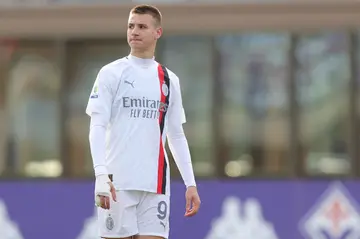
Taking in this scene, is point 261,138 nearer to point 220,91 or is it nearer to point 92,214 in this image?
point 220,91

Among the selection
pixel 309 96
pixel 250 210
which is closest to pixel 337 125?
pixel 309 96

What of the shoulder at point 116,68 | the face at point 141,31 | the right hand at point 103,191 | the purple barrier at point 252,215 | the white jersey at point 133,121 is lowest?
the purple barrier at point 252,215

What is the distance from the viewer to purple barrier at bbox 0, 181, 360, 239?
28.4 feet

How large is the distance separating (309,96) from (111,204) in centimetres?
400

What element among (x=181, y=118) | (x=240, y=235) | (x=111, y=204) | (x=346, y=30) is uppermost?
→ (x=346, y=30)

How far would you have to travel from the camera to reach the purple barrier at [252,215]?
866cm

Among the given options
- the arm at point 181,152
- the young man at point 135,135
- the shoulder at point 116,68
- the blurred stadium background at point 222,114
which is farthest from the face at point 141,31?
the blurred stadium background at point 222,114

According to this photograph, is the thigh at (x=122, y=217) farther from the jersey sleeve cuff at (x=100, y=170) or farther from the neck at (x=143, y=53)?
the neck at (x=143, y=53)

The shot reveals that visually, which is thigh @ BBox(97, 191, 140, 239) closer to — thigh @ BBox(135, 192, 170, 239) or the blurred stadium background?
thigh @ BBox(135, 192, 170, 239)

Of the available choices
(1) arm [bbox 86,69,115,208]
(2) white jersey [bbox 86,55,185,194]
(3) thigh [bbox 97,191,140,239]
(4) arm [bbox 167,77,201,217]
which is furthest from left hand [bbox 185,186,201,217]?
(1) arm [bbox 86,69,115,208]

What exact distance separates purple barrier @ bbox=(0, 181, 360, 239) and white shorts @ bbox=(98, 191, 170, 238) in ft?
11.6

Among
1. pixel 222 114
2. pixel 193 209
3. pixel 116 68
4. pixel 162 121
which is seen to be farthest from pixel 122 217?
pixel 222 114

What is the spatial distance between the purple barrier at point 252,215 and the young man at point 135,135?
3.47m

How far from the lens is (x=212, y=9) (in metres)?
8.97
